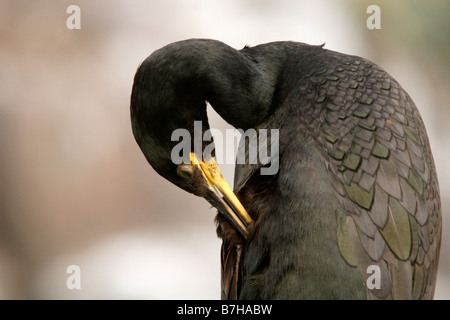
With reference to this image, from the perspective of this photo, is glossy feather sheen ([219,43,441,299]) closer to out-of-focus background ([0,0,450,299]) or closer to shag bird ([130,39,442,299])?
shag bird ([130,39,442,299])

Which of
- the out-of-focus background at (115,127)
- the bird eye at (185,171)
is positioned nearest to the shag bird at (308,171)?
the bird eye at (185,171)

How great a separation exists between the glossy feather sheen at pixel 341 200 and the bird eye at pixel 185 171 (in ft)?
0.92

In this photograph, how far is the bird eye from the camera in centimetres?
360

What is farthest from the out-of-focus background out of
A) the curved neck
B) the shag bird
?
the shag bird

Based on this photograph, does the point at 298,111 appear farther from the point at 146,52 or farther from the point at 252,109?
the point at 146,52

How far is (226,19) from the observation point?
8.70m

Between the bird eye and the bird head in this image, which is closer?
the bird head

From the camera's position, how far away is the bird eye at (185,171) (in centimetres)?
360

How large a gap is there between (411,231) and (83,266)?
548 centimetres

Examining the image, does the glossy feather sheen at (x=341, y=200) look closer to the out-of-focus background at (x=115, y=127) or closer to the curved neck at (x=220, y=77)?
the curved neck at (x=220, y=77)

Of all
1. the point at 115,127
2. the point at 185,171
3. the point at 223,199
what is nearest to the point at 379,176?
the point at 223,199

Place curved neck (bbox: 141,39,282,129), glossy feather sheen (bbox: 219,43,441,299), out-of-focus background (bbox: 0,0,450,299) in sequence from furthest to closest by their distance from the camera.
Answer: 1. out-of-focus background (bbox: 0,0,450,299)
2. curved neck (bbox: 141,39,282,129)
3. glossy feather sheen (bbox: 219,43,441,299)

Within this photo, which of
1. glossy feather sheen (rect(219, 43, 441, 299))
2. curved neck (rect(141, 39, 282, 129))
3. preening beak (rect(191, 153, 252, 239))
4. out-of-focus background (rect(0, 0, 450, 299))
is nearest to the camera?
glossy feather sheen (rect(219, 43, 441, 299))

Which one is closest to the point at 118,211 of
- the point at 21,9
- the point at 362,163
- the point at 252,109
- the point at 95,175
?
the point at 95,175
